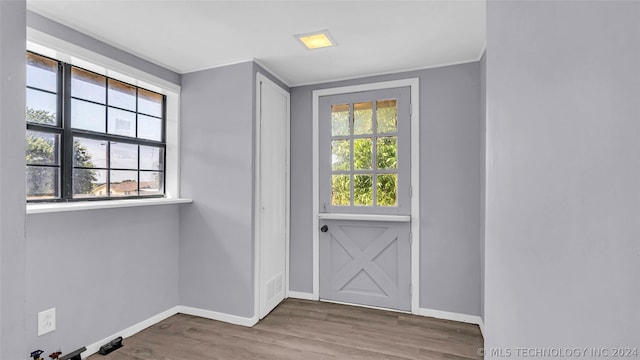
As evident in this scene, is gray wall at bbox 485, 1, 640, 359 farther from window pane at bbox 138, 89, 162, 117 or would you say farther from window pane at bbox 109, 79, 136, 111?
window pane at bbox 138, 89, 162, 117

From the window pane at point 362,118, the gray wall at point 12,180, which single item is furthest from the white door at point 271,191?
the gray wall at point 12,180

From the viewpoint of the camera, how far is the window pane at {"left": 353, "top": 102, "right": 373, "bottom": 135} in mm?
3006

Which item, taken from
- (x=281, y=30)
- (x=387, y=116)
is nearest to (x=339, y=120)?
(x=387, y=116)

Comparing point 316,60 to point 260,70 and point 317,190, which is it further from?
point 317,190

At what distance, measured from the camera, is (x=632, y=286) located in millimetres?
179

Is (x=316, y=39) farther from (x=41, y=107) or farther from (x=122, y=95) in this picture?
(x=41, y=107)

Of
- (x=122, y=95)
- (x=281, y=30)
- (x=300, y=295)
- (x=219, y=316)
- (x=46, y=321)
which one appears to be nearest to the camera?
(x=46, y=321)

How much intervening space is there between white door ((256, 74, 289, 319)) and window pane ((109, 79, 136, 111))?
1073mm

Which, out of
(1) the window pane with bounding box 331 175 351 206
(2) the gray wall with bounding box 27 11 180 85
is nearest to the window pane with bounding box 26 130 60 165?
(2) the gray wall with bounding box 27 11 180 85

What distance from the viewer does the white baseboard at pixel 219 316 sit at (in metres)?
2.58

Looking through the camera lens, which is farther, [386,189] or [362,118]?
[362,118]

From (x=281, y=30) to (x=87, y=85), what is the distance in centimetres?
152

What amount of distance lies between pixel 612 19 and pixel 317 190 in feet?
9.79

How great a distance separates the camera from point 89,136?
7.17 ft
